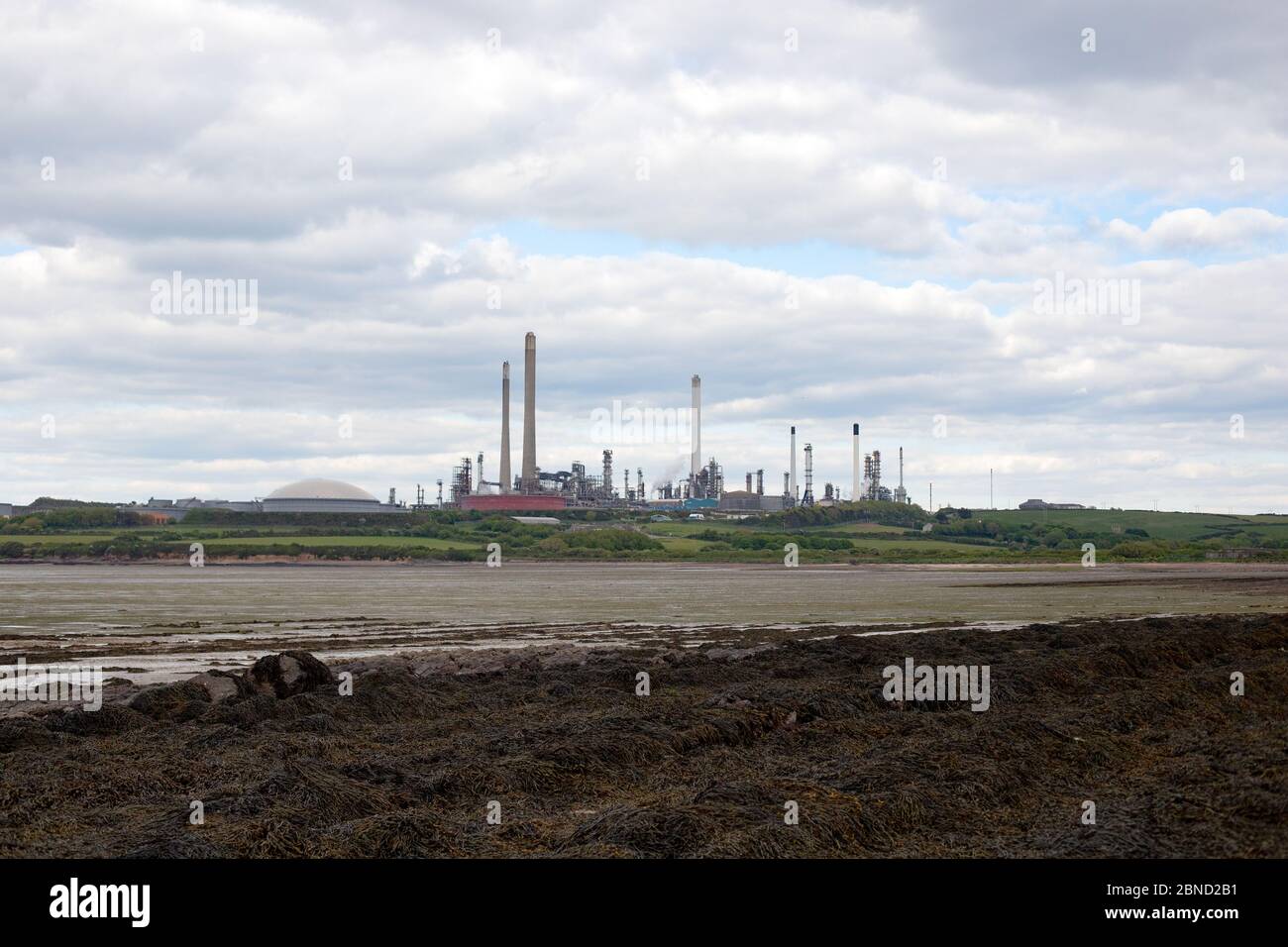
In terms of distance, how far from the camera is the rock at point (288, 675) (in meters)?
28.3

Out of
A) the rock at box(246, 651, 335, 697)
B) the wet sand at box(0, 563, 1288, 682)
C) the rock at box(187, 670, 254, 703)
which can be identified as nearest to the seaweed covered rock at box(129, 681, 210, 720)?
the rock at box(187, 670, 254, 703)

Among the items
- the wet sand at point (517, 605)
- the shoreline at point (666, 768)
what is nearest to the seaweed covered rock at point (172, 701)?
the shoreline at point (666, 768)

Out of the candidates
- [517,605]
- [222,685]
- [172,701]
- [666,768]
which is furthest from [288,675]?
[517,605]

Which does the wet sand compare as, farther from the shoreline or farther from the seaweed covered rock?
the shoreline

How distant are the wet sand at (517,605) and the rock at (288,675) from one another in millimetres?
4955

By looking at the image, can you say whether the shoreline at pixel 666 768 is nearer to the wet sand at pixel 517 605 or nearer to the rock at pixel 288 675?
the rock at pixel 288 675

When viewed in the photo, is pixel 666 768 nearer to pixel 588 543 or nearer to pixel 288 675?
pixel 288 675

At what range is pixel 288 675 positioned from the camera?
1128 inches

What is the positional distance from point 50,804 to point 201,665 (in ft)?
63.1

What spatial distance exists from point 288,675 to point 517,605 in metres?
39.3

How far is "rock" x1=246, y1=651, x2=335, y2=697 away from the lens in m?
28.3

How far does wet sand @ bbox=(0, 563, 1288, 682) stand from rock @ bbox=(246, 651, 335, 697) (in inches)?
195
